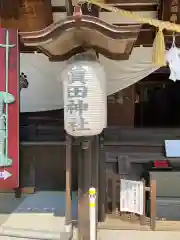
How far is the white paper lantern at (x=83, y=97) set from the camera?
160 inches

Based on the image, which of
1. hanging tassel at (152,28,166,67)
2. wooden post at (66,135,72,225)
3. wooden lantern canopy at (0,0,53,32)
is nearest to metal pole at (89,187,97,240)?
wooden post at (66,135,72,225)

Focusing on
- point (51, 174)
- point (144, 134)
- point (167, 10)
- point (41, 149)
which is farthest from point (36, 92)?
point (167, 10)

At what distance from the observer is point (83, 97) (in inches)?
160

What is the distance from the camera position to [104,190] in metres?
5.36

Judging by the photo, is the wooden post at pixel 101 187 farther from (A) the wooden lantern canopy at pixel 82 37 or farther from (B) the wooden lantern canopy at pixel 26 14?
(B) the wooden lantern canopy at pixel 26 14

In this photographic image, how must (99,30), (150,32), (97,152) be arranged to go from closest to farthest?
(99,30)
(97,152)
(150,32)

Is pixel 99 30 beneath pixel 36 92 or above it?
above

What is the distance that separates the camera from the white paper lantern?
407 centimetres

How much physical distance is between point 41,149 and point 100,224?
2.49 metres

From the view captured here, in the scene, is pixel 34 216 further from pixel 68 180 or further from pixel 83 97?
pixel 83 97

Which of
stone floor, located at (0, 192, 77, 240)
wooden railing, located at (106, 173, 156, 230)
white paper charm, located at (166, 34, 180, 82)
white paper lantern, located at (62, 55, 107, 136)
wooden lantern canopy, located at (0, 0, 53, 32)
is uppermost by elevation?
wooden lantern canopy, located at (0, 0, 53, 32)

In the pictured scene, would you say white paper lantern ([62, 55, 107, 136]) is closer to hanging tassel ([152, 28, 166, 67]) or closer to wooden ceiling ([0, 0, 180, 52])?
hanging tassel ([152, 28, 166, 67])

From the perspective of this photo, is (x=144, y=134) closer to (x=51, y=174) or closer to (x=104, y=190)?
(x=104, y=190)

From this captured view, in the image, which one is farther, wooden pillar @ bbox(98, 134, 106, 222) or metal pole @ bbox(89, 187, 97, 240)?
wooden pillar @ bbox(98, 134, 106, 222)
